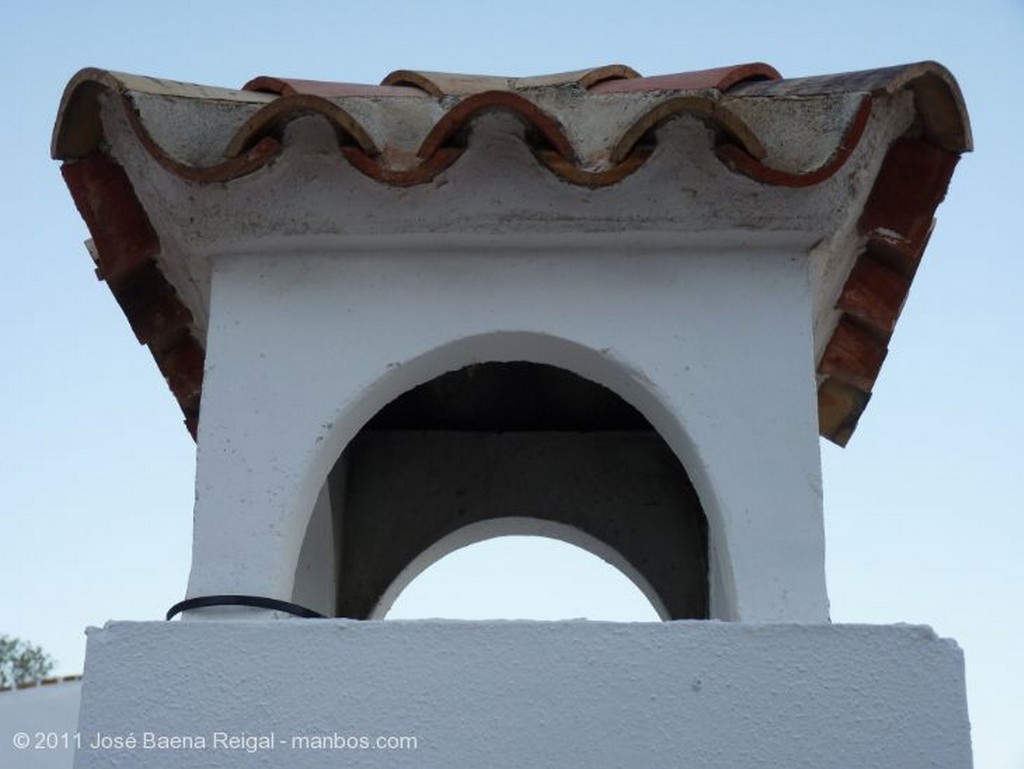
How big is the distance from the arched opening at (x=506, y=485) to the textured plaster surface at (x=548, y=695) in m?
1.68

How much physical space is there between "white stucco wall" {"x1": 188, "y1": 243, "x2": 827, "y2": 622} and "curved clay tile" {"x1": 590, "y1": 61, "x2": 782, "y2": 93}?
0.33 meters

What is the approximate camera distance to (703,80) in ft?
10.9

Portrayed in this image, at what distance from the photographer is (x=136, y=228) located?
3.56 meters

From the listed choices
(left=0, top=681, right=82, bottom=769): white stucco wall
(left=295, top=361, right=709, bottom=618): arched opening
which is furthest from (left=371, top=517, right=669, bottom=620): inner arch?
(left=0, top=681, right=82, bottom=769): white stucco wall

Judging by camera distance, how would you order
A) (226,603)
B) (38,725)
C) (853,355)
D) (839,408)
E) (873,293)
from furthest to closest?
1. (38,725)
2. (839,408)
3. (853,355)
4. (873,293)
5. (226,603)

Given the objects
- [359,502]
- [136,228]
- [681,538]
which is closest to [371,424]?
[359,502]

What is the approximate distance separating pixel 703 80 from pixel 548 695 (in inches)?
52.6

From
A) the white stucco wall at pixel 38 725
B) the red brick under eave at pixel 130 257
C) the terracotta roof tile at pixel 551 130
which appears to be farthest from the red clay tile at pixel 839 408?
the white stucco wall at pixel 38 725

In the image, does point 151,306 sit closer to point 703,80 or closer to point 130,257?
point 130,257

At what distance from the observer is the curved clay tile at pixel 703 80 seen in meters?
3.31

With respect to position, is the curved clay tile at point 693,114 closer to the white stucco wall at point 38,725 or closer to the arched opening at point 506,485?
the arched opening at point 506,485

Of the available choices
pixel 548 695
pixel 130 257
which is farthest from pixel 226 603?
pixel 130 257

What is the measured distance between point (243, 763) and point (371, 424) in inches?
82.7

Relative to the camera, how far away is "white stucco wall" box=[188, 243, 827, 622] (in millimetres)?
3104
